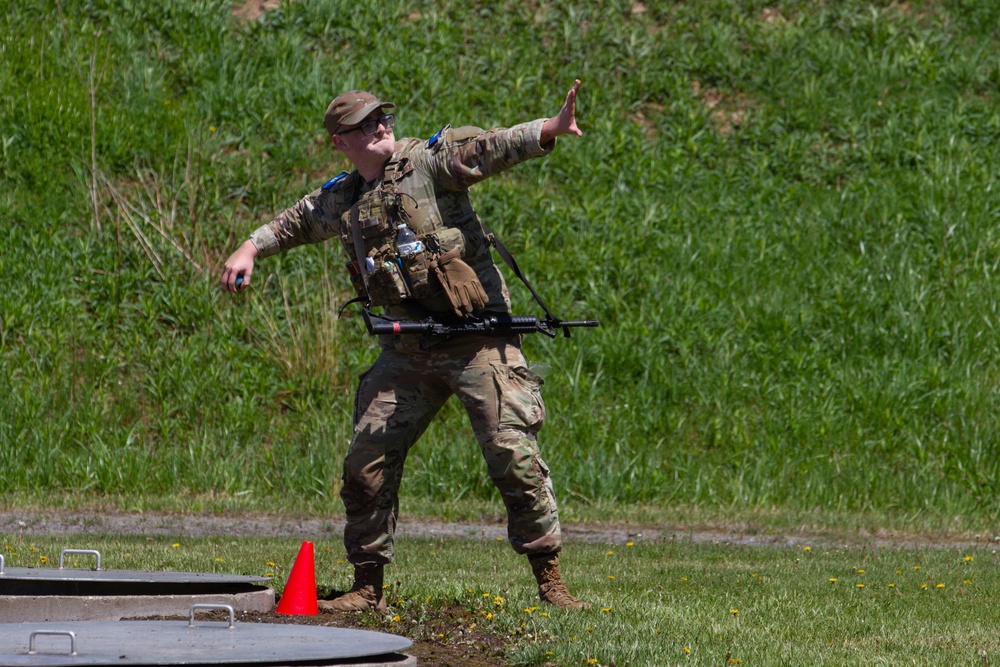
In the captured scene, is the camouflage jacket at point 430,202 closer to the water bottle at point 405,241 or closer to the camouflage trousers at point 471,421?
the water bottle at point 405,241

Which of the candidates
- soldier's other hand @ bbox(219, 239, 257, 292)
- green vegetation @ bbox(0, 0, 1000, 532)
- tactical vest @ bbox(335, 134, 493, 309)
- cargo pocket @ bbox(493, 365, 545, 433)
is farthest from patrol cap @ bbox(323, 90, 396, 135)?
green vegetation @ bbox(0, 0, 1000, 532)

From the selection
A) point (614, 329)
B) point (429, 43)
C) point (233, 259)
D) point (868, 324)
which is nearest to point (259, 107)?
point (429, 43)

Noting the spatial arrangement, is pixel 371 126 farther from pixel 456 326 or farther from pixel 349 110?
pixel 456 326

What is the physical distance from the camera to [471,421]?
5.41m

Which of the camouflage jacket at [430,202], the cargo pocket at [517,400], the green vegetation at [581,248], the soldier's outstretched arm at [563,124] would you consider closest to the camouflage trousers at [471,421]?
the cargo pocket at [517,400]

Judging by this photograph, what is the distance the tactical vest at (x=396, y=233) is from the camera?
17.7 ft

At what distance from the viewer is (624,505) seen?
9828mm

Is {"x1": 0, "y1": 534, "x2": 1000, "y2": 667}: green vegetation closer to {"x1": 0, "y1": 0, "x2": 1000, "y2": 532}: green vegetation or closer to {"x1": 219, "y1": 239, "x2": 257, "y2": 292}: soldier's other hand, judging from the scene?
{"x1": 219, "y1": 239, "x2": 257, "y2": 292}: soldier's other hand

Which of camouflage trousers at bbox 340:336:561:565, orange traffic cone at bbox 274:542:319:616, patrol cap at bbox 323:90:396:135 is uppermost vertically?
patrol cap at bbox 323:90:396:135

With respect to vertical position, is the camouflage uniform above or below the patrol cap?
below

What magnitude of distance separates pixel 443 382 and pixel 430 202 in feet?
2.47

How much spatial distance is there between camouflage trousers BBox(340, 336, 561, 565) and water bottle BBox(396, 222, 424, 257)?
1.34 ft

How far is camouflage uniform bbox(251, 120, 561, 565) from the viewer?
5.30m

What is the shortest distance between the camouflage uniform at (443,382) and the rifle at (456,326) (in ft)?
0.20
